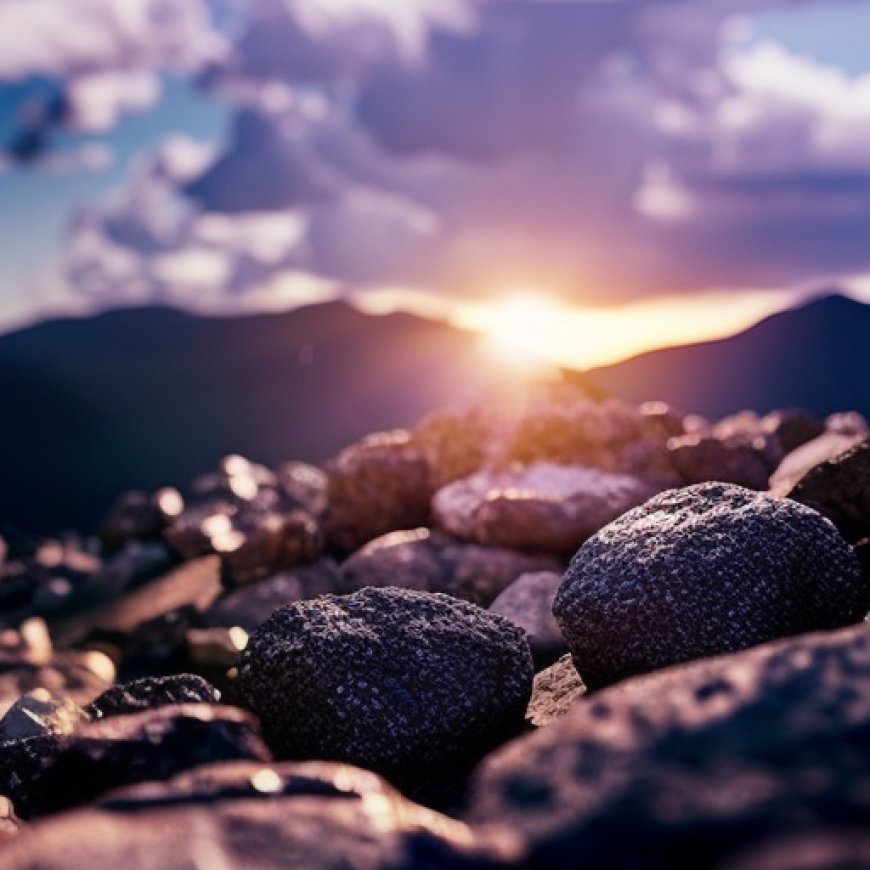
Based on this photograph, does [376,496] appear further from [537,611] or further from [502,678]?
[502,678]

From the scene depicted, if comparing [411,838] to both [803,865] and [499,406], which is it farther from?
[499,406]

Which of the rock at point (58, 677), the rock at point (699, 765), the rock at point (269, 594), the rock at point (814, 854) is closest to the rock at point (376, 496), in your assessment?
the rock at point (269, 594)

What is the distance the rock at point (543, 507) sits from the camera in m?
9.73

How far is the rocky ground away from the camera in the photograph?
259cm

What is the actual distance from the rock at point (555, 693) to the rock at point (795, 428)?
6.84 m

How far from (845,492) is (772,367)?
23.5 metres

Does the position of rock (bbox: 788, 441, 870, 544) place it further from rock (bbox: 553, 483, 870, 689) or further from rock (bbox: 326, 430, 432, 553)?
rock (bbox: 326, 430, 432, 553)

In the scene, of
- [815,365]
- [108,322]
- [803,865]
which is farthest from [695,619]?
[108,322]

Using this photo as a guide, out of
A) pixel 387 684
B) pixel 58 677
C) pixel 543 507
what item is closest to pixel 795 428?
pixel 543 507

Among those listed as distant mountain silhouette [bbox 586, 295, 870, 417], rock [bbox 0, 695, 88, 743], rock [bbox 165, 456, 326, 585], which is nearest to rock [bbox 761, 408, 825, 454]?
rock [bbox 165, 456, 326, 585]

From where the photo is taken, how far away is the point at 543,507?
9.85 m

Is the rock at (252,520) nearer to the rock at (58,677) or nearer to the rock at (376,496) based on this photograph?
the rock at (376,496)

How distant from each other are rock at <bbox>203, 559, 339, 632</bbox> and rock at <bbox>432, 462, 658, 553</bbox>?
58.9 inches

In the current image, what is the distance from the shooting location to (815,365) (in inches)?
1070
